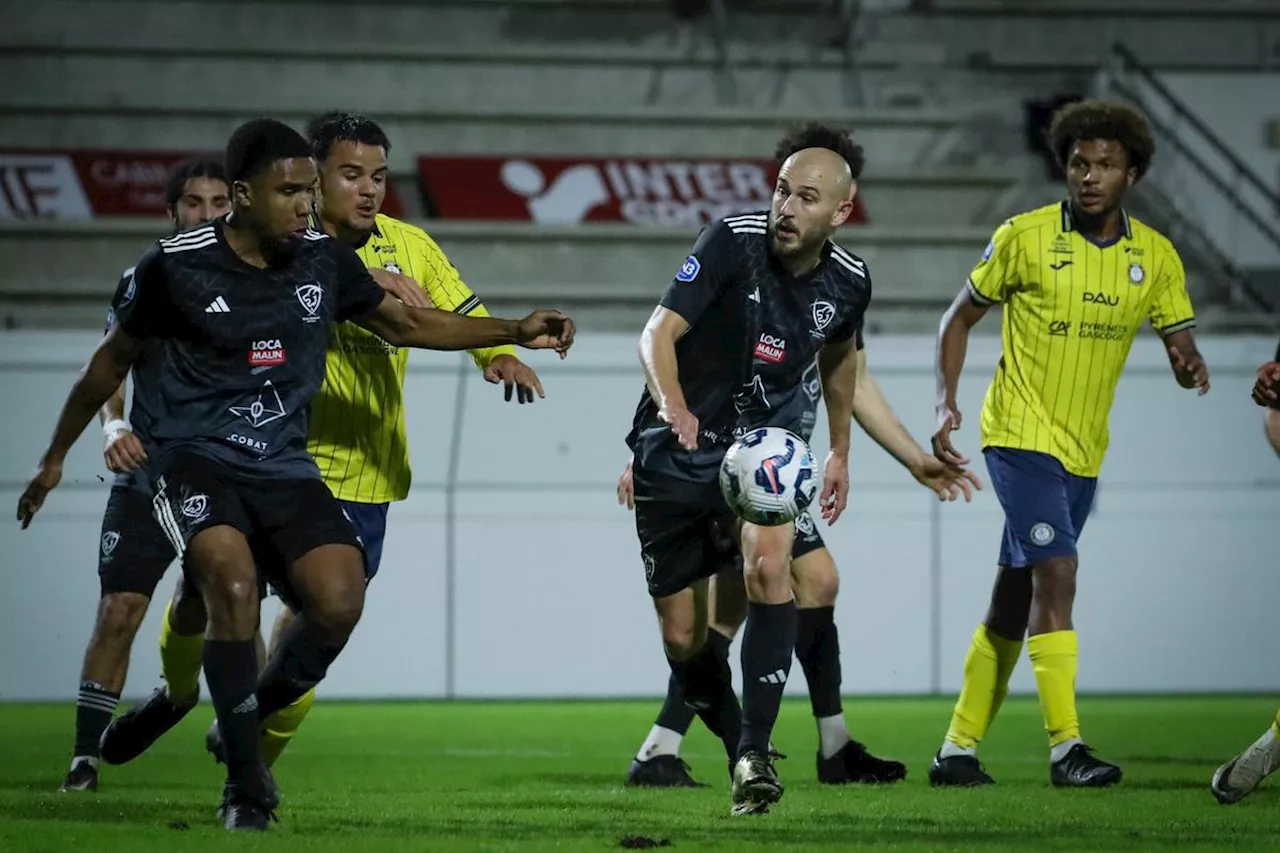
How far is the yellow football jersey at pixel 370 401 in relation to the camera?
6129 millimetres

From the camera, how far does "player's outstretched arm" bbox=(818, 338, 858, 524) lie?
6.04 m

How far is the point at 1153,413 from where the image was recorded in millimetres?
11250

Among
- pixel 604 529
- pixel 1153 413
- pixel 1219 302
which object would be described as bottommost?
pixel 604 529

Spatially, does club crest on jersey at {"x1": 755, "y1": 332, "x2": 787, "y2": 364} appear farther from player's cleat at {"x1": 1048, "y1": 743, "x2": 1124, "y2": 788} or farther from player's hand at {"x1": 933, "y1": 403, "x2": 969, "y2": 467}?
player's cleat at {"x1": 1048, "y1": 743, "x2": 1124, "y2": 788}

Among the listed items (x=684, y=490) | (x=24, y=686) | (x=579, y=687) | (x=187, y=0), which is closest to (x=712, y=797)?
(x=684, y=490)

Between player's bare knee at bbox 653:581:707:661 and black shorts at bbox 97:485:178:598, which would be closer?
player's bare knee at bbox 653:581:707:661

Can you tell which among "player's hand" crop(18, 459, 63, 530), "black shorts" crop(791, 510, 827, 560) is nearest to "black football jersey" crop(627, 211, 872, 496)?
"black shorts" crop(791, 510, 827, 560)

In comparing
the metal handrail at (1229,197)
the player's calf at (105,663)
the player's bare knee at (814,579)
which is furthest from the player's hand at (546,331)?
the metal handrail at (1229,197)

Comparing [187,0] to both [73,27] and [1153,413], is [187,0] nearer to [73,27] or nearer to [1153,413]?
[73,27]

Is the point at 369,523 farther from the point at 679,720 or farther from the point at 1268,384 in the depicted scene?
the point at 1268,384

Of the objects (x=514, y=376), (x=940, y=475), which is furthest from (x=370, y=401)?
(x=940, y=475)

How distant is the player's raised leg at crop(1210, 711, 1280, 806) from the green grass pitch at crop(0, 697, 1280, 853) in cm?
6

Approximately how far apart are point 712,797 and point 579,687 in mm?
4748

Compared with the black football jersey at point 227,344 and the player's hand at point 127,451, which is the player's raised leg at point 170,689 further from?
the black football jersey at point 227,344
